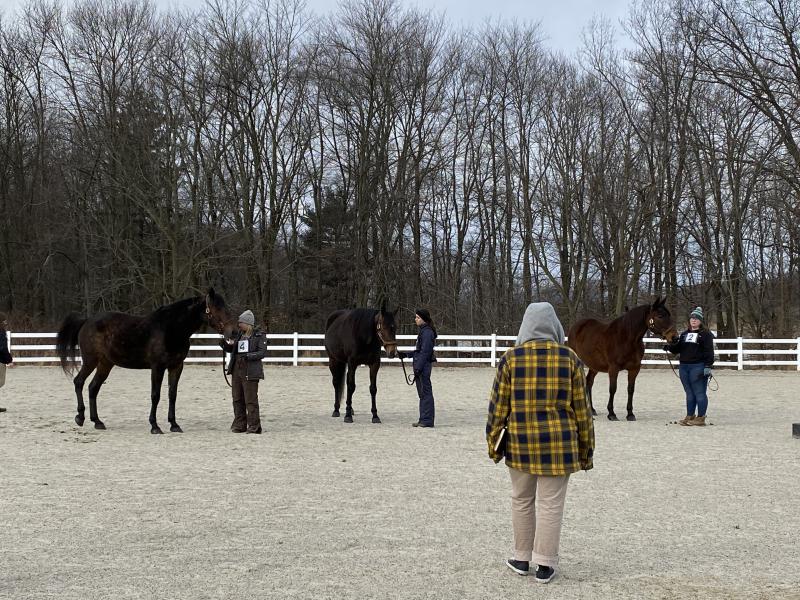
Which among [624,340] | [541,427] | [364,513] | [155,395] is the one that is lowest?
[364,513]

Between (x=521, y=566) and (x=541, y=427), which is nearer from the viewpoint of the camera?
(x=541, y=427)

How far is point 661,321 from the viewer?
12.4 m

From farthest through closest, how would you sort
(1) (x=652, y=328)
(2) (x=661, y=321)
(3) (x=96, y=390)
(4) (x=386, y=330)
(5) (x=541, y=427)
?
(1) (x=652, y=328) → (2) (x=661, y=321) → (4) (x=386, y=330) → (3) (x=96, y=390) → (5) (x=541, y=427)

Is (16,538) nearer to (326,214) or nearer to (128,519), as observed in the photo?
(128,519)

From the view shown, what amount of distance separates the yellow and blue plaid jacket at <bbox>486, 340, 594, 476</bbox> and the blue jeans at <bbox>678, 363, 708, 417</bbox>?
26.7ft

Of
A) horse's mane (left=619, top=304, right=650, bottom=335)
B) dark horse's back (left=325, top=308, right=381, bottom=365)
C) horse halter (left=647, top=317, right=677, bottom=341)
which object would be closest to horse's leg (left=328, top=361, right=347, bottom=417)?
dark horse's back (left=325, top=308, right=381, bottom=365)

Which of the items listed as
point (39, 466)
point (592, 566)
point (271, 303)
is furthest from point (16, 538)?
point (271, 303)

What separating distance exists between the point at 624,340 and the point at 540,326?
8.91 meters

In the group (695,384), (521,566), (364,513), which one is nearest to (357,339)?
(695,384)

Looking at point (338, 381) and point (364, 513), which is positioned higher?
point (338, 381)

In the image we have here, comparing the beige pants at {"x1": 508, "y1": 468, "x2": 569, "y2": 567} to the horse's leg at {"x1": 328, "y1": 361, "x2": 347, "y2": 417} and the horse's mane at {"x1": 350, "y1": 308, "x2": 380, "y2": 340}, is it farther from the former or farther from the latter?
the horse's leg at {"x1": 328, "y1": 361, "x2": 347, "y2": 417}

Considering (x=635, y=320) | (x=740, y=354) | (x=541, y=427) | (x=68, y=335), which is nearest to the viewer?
(x=541, y=427)

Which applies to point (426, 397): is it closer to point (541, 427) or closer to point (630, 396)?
point (630, 396)

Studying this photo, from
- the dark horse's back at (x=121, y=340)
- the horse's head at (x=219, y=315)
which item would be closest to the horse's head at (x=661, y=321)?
the horse's head at (x=219, y=315)
